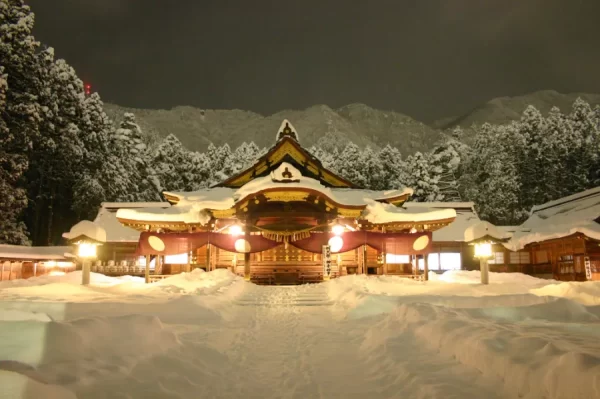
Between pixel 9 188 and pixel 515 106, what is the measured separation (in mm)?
134223

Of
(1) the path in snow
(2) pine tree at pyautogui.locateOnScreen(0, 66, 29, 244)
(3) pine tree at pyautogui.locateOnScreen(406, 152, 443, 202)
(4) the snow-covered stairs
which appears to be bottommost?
(1) the path in snow

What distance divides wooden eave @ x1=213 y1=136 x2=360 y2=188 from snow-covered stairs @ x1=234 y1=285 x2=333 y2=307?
10.7 meters

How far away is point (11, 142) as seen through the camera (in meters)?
26.2

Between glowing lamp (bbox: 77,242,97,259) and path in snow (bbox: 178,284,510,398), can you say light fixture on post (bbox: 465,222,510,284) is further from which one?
glowing lamp (bbox: 77,242,97,259)

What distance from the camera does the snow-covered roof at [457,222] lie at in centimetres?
2844

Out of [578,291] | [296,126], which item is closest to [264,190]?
[578,291]

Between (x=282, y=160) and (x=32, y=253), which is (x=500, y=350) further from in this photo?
(x=32, y=253)

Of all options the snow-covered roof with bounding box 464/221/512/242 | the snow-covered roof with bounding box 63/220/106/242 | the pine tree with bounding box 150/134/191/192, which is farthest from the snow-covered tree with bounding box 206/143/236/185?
the snow-covered roof with bounding box 464/221/512/242

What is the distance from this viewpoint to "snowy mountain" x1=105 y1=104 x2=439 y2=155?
103 metres

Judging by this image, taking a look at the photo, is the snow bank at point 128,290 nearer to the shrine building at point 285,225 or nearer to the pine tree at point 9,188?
the shrine building at point 285,225

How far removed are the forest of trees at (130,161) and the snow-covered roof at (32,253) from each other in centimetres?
341

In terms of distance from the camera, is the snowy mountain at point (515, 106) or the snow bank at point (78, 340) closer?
the snow bank at point (78, 340)

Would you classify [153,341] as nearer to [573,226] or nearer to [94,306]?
[94,306]

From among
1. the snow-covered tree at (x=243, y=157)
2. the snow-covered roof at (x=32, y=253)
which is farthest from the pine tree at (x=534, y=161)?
the snow-covered roof at (x=32, y=253)
